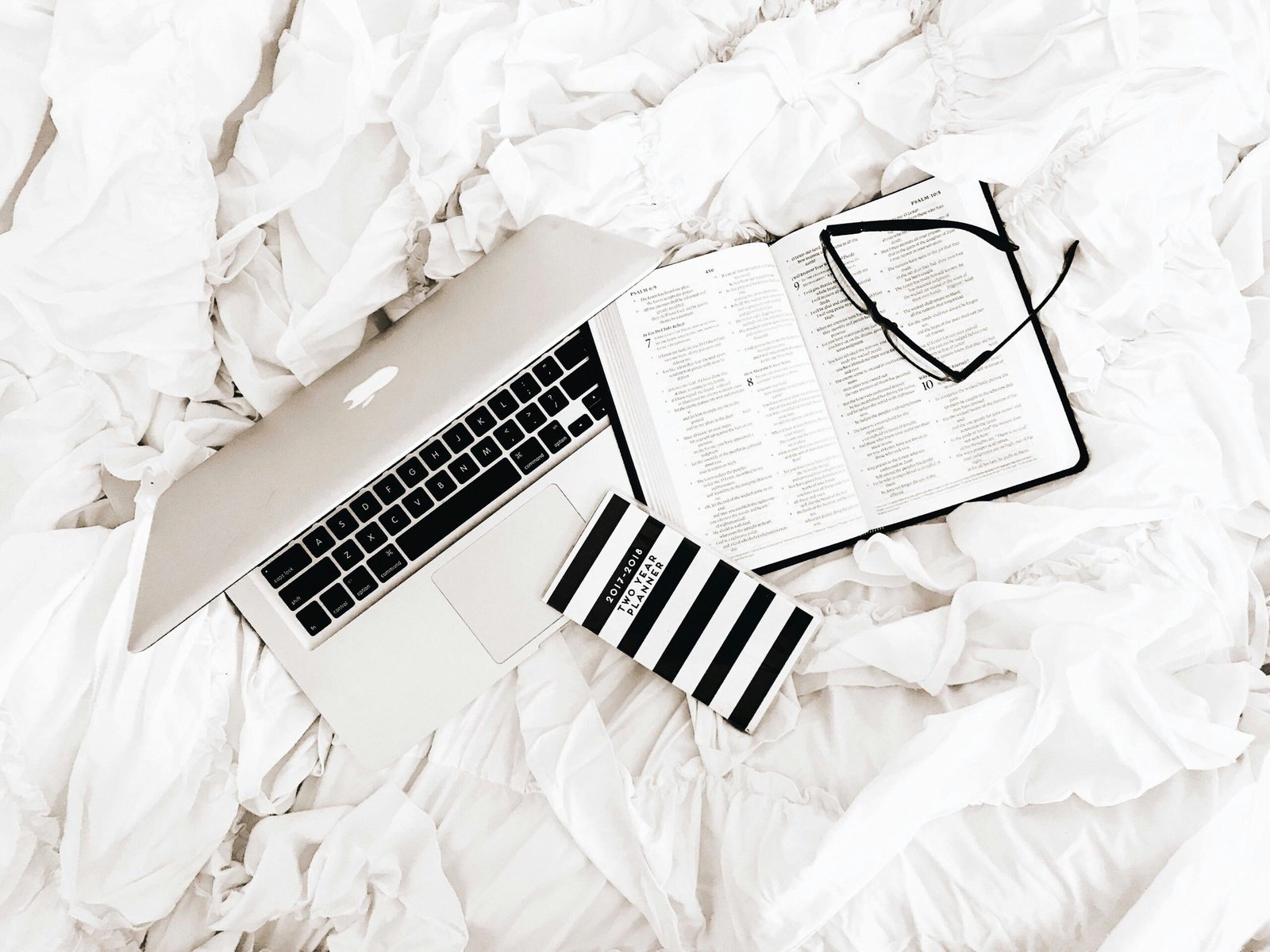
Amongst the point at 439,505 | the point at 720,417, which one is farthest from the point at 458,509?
the point at 720,417

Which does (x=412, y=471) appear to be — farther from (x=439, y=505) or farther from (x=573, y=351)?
(x=573, y=351)

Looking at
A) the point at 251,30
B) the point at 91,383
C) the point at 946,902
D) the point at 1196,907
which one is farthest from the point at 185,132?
the point at 1196,907

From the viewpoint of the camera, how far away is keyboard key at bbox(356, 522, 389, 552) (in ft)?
2.19

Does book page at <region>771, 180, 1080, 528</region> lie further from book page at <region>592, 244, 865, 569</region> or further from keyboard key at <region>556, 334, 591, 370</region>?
keyboard key at <region>556, 334, 591, 370</region>

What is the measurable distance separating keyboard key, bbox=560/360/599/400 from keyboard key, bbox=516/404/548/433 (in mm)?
31

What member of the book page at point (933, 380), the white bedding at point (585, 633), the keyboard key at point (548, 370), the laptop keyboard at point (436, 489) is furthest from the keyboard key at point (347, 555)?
the book page at point (933, 380)

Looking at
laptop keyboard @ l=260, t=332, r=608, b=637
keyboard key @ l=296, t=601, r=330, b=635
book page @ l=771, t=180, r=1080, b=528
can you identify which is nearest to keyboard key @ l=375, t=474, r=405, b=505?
laptop keyboard @ l=260, t=332, r=608, b=637

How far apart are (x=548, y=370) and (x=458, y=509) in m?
0.14

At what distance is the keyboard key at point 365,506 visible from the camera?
2.18ft

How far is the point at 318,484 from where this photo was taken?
1.68ft

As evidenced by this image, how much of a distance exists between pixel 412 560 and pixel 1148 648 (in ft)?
2.00

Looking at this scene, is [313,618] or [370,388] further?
[313,618]

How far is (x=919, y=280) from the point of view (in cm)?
72

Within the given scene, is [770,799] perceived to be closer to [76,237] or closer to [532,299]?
[532,299]
